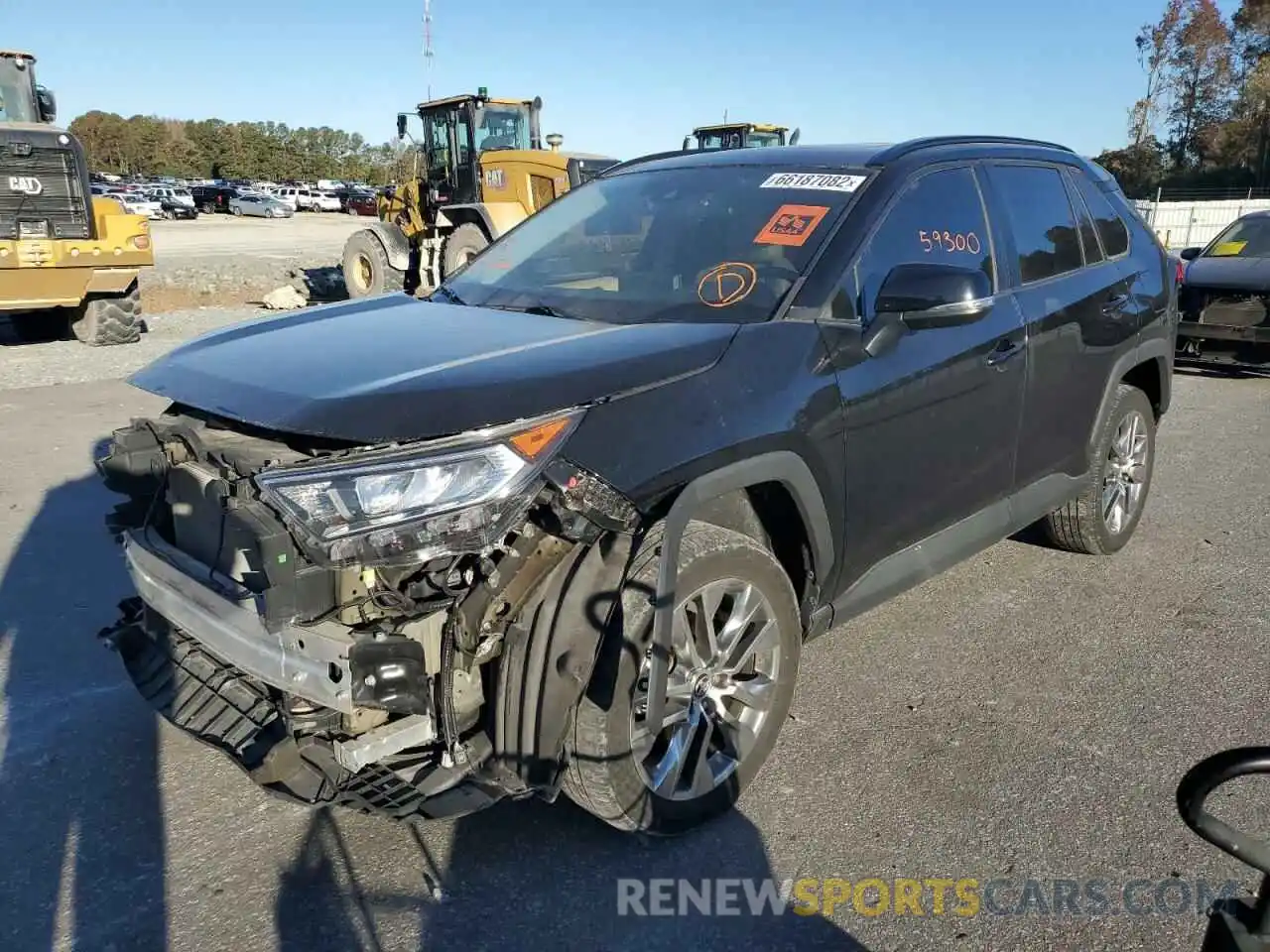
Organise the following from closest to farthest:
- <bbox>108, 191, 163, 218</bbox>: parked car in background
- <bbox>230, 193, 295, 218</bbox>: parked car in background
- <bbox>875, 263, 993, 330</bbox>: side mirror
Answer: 1. <bbox>875, 263, 993, 330</bbox>: side mirror
2. <bbox>108, 191, 163, 218</bbox>: parked car in background
3. <bbox>230, 193, 295, 218</bbox>: parked car in background

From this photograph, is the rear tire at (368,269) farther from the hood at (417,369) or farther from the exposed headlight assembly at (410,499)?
the exposed headlight assembly at (410,499)

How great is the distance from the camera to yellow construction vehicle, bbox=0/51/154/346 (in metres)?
11.0

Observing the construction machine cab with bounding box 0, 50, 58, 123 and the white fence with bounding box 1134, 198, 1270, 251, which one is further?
the white fence with bounding box 1134, 198, 1270, 251

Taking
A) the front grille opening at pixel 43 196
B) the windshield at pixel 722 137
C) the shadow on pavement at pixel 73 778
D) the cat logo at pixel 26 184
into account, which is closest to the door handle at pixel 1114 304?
the shadow on pavement at pixel 73 778

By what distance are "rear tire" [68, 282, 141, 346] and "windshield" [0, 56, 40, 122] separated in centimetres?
263

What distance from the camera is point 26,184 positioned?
1153 cm

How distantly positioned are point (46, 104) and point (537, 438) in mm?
13559

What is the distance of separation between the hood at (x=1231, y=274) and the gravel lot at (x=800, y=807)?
628 cm

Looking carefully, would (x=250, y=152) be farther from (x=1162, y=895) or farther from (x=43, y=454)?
(x=1162, y=895)

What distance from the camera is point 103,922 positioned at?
98.1 inches

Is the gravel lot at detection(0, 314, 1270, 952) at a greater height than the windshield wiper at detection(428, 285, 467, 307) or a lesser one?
lesser

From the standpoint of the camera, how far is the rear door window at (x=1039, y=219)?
3.94 meters

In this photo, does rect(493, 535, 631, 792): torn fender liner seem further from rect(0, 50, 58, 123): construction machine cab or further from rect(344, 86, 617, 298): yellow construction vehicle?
rect(0, 50, 58, 123): construction machine cab

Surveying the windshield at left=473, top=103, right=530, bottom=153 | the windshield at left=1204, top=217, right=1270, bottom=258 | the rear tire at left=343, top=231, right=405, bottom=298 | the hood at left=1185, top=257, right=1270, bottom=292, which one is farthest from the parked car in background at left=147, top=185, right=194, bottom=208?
the hood at left=1185, top=257, right=1270, bottom=292
